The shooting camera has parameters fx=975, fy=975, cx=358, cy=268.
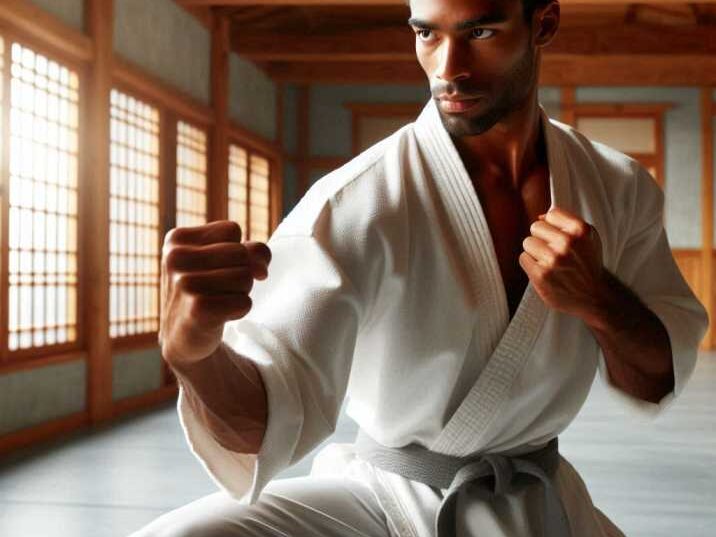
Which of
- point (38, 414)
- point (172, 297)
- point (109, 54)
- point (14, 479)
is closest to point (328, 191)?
point (172, 297)

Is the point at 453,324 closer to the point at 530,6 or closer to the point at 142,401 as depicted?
the point at 530,6

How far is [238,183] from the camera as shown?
9516 mm

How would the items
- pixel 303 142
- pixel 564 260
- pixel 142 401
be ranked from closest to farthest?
pixel 564 260 < pixel 142 401 < pixel 303 142

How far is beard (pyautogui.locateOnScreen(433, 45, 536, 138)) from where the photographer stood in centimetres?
142

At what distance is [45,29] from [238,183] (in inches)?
177

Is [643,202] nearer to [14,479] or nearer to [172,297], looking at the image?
[172,297]

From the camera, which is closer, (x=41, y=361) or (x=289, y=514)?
(x=289, y=514)

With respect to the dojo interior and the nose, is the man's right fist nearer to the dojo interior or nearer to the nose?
the nose

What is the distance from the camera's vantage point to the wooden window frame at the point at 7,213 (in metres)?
4.88

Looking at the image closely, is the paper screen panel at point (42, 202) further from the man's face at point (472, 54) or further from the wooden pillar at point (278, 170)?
the wooden pillar at point (278, 170)

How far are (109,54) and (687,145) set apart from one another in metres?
7.70

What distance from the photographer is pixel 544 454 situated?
156cm

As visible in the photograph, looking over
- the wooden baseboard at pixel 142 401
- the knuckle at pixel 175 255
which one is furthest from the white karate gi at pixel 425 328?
the wooden baseboard at pixel 142 401

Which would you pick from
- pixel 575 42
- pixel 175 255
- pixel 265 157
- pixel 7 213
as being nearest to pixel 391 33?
pixel 575 42
